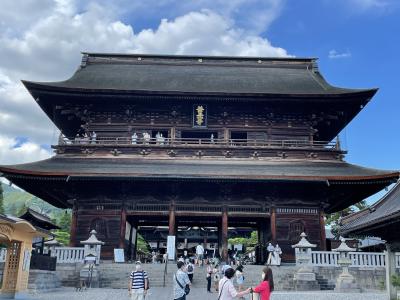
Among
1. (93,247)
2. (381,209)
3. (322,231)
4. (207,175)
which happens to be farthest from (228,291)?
(322,231)

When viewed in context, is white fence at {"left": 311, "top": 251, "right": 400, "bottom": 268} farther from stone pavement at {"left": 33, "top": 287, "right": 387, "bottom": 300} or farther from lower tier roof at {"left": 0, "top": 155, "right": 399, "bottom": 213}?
stone pavement at {"left": 33, "top": 287, "right": 387, "bottom": 300}

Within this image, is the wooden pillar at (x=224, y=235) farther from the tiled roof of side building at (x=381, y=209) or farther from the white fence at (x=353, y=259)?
the tiled roof of side building at (x=381, y=209)

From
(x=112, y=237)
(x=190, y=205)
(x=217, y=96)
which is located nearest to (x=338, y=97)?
(x=217, y=96)

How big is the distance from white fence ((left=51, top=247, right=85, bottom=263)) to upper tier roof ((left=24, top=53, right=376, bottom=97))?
391 inches

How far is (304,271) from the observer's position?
20.8m

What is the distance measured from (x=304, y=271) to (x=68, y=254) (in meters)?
11.9

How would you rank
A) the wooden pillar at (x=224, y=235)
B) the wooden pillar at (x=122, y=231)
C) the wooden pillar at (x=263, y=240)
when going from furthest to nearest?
the wooden pillar at (x=263, y=240) < the wooden pillar at (x=122, y=231) < the wooden pillar at (x=224, y=235)


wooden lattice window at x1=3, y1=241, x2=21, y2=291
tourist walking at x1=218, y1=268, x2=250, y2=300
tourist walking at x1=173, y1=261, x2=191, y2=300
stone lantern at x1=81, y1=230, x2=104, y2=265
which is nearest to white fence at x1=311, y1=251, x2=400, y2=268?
stone lantern at x1=81, y1=230, x2=104, y2=265

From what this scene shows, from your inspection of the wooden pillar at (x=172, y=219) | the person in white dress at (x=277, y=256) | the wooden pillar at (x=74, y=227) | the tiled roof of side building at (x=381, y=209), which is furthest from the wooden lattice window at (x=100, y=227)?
the tiled roof of side building at (x=381, y=209)

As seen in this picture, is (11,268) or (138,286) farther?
(11,268)

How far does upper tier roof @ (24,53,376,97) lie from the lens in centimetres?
2841

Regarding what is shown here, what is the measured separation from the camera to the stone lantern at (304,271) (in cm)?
2028

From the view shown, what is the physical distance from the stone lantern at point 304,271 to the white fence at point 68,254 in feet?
35.8

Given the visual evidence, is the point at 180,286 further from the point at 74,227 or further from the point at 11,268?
the point at 74,227
